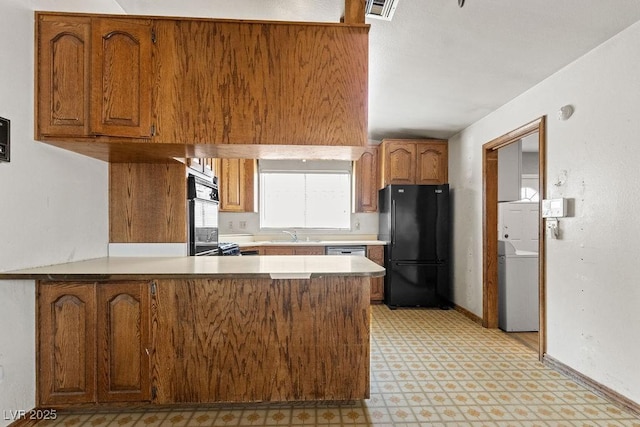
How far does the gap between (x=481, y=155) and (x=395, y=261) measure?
1.59 metres

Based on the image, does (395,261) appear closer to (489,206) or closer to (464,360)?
(489,206)

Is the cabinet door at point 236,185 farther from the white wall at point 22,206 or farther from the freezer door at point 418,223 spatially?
the white wall at point 22,206

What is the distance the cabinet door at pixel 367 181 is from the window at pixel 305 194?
225 millimetres

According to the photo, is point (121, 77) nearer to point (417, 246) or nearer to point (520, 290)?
point (417, 246)

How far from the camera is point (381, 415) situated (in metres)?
2.01

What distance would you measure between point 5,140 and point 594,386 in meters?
3.69

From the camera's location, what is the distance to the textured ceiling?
201 centimetres

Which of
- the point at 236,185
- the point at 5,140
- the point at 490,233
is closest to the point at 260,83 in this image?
the point at 5,140

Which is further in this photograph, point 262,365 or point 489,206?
point 489,206

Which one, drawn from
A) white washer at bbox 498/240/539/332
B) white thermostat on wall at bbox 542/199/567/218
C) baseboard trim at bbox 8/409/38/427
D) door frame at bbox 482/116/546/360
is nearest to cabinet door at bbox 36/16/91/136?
baseboard trim at bbox 8/409/38/427

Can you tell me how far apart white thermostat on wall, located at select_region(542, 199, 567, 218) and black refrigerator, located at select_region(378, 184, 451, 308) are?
1706mm

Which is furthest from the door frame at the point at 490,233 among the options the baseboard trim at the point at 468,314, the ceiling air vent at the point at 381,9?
the ceiling air vent at the point at 381,9

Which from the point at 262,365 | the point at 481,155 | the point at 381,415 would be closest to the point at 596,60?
the point at 481,155

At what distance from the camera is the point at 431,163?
15.4ft
